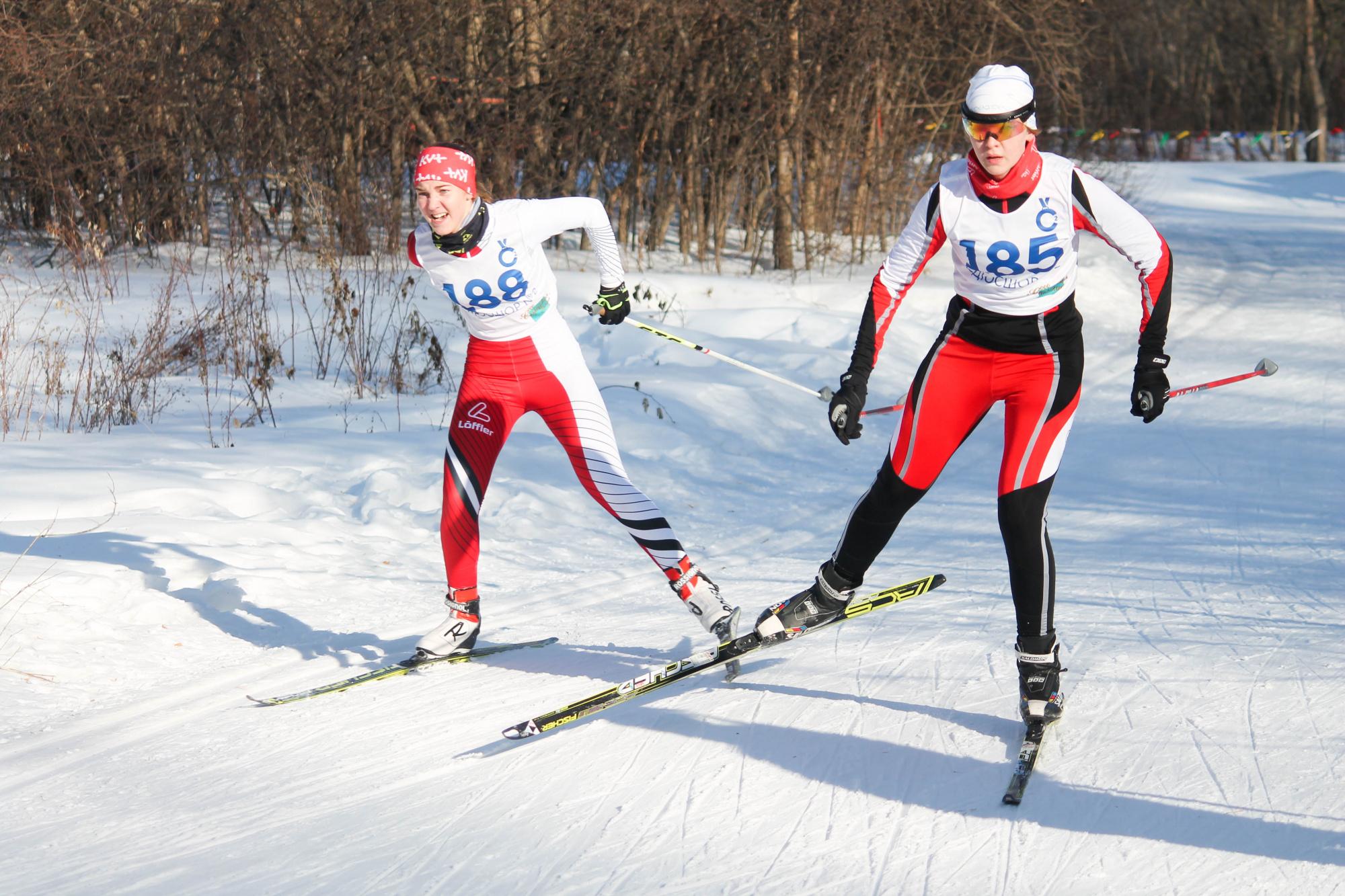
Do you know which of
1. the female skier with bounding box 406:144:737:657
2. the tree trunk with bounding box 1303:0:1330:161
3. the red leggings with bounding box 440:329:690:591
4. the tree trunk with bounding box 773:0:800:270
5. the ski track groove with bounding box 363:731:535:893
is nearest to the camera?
the ski track groove with bounding box 363:731:535:893

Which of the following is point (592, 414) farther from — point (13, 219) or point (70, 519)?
point (13, 219)

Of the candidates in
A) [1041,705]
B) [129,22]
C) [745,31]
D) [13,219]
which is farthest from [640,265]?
[1041,705]

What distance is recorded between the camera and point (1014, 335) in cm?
389

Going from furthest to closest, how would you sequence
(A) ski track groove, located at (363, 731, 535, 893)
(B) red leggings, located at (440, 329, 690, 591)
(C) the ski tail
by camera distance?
(B) red leggings, located at (440, 329, 690, 591) → (C) the ski tail → (A) ski track groove, located at (363, 731, 535, 893)

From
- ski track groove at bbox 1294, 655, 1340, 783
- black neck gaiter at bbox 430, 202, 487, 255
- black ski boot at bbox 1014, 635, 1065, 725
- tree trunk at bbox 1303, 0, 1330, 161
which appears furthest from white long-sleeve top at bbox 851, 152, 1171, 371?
tree trunk at bbox 1303, 0, 1330, 161

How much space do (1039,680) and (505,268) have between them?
2260mm

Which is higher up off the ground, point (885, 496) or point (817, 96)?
point (817, 96)

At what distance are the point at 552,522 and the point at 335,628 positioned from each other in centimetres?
183

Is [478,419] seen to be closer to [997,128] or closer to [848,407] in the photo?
[848,407]

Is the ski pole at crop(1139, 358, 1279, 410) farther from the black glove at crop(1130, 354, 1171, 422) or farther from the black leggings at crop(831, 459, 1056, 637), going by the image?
the black leggings at crop(831, 459, 1056, 637)

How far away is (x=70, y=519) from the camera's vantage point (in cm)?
595

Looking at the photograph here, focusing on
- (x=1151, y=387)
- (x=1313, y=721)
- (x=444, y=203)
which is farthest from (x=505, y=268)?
(x=1313, y=721)

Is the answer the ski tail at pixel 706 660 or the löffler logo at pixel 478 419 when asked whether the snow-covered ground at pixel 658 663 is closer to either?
the ski tail at pixel 706 660

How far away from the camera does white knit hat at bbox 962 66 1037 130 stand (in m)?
3.61
